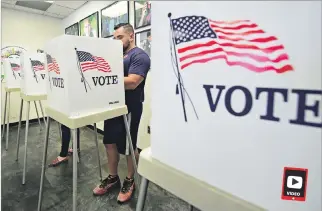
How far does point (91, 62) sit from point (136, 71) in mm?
382

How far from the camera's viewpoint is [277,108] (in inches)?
11.6

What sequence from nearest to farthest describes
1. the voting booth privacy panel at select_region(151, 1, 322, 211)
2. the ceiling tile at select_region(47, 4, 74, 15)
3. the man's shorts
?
1. the voting booth privacy panel at select_region(151, 1, 322, 211)
2. the man's shorts
3. the ceiling tile at select_region(47, 4, 74, 15)

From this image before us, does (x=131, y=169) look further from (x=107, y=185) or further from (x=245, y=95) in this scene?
(x=245, y=95)

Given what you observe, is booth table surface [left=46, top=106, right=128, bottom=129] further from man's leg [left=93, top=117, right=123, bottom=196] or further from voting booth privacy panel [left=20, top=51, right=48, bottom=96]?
voting booth privacy panel [left=20, top=51, right=48, bottom=96]

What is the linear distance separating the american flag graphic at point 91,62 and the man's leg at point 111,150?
466 millimetres

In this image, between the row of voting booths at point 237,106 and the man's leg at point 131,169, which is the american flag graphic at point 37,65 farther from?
the row of voting booths at point 237,106

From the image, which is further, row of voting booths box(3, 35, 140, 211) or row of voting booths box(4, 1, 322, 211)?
row of voting booths box(3, 35, 140, 211)

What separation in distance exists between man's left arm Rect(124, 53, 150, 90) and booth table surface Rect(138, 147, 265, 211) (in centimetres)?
84

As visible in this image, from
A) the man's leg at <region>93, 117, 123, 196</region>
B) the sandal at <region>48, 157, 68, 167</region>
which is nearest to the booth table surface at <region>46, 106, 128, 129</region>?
the man's leg at <region>93, 117, 123, 196</region>

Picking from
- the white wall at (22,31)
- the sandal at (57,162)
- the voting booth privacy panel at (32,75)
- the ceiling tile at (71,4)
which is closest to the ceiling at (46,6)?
the ceiling tile at (71,4)

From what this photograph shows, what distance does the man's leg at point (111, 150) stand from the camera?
1433mm

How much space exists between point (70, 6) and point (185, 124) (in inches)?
155

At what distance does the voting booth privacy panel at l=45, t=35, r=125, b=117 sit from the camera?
35.6 inches

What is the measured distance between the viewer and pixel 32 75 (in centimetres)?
180
